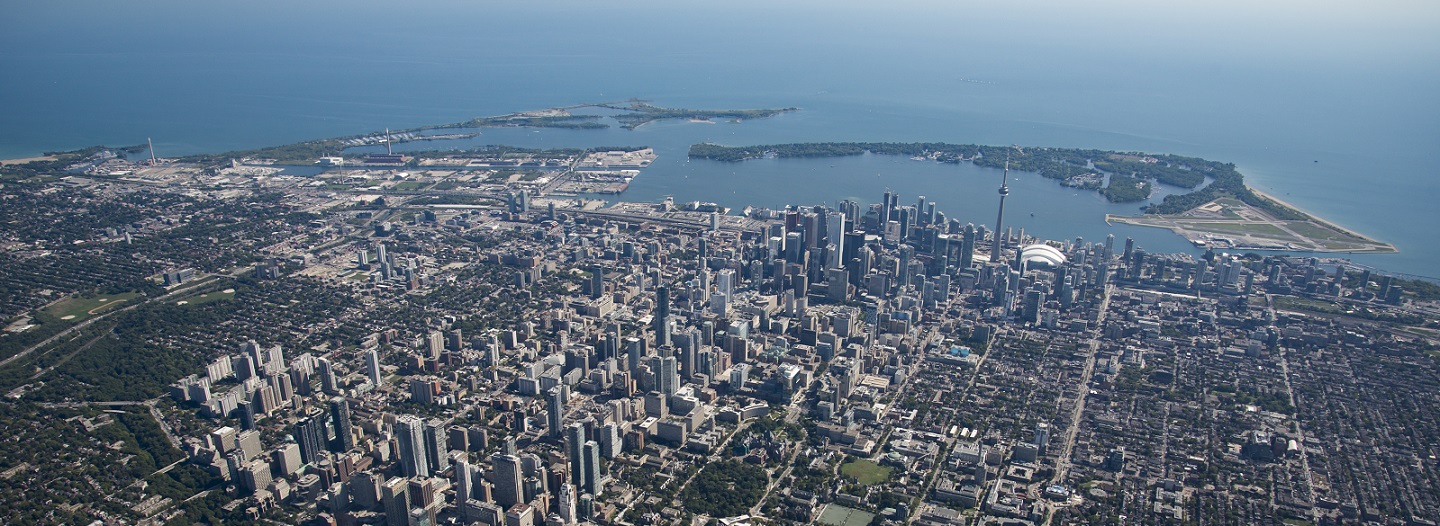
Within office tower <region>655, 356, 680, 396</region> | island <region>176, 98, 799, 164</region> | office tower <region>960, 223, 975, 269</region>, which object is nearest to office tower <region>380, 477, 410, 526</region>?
office tower <region>655, 356, 680, 396</region>

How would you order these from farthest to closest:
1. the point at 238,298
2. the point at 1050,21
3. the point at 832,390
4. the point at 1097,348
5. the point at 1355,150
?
the point at 1050,21, the point at 1355,150, the point at 238,298, the point at 1097,348, the point at 832,390

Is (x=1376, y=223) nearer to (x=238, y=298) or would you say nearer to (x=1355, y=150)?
(x=1355, y=150)

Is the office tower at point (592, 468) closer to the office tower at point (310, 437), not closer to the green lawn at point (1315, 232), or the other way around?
the office tower at point (310, 437)

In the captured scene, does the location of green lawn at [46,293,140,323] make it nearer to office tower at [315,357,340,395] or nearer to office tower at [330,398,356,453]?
office tower at [315,357,340,395]

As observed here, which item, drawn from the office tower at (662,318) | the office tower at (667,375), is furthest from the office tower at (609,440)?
the office tower at (662,318)

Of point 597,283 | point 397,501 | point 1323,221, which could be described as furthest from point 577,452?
point 1323,221

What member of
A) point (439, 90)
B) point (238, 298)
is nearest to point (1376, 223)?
point (238, 298)

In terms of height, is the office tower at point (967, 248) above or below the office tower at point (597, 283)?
above
